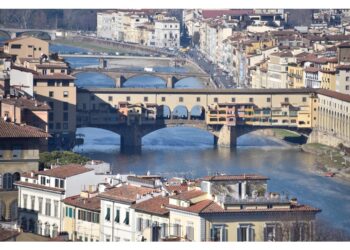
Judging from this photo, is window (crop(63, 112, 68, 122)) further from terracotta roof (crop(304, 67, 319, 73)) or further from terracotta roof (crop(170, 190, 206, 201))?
A: terracotta roof (crop(170, 190, 206, 201))

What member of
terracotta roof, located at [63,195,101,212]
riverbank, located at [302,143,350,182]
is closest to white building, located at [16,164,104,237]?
terracotta roof, located at [63,195,101,212]

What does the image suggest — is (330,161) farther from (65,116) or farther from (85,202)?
(85,202)

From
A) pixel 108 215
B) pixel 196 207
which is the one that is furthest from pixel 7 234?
pixel 108 215

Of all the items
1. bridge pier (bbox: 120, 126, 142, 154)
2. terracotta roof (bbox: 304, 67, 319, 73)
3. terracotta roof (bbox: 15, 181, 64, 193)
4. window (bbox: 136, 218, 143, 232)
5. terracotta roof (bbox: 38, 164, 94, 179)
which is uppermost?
terracotta roof (bbox: 38, 164, 94, 179)

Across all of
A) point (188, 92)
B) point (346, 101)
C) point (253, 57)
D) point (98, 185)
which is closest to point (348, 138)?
point (346, 101)

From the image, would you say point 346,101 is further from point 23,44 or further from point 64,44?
point 64,44
